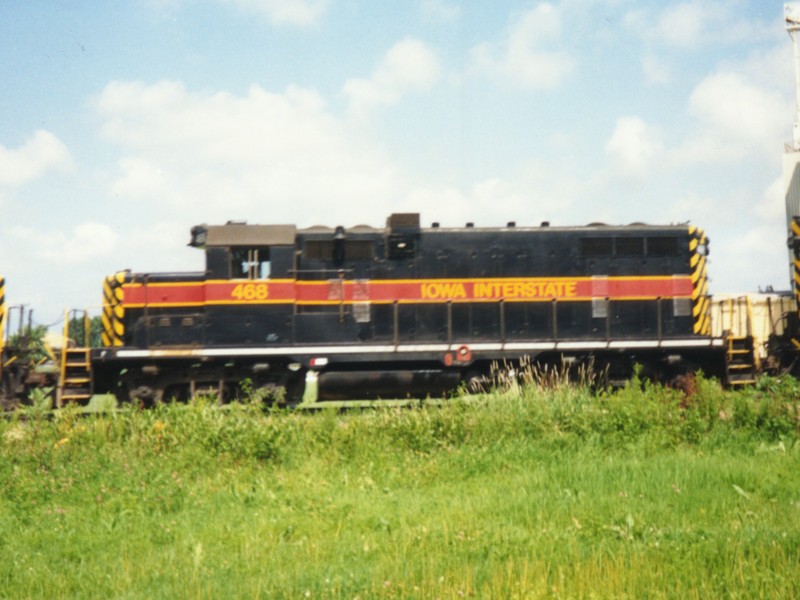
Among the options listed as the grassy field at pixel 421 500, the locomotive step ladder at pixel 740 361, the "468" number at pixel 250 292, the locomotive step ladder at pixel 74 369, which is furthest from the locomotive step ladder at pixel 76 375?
the locomotive step ladder at pixel 740 361

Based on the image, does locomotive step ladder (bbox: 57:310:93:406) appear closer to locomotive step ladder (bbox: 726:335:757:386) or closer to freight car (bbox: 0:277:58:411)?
freight car (bbox: 0:277:58:411)

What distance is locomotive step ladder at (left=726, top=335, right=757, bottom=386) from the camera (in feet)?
43.9

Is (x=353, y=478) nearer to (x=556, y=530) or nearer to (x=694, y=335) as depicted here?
(x=556, y=530)

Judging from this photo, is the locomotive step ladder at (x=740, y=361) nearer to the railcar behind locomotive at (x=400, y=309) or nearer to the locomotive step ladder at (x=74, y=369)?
the railcar behind locomotive at (x=400, y=309)

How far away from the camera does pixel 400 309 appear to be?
1337 cm

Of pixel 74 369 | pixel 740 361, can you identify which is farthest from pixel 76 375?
pixel 740 361

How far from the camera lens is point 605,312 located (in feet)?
44.6

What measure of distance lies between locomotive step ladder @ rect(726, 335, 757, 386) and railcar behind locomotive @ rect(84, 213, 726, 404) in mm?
206

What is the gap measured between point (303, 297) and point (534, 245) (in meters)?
4.58

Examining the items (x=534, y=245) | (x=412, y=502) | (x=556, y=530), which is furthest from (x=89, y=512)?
(x=534, y=245)

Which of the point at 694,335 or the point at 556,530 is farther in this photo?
the point at 694,335

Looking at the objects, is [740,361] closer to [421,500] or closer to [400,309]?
[400,309]

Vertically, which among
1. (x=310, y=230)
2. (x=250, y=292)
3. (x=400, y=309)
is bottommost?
(x=400, y=309)

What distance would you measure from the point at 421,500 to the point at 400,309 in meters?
7.09
